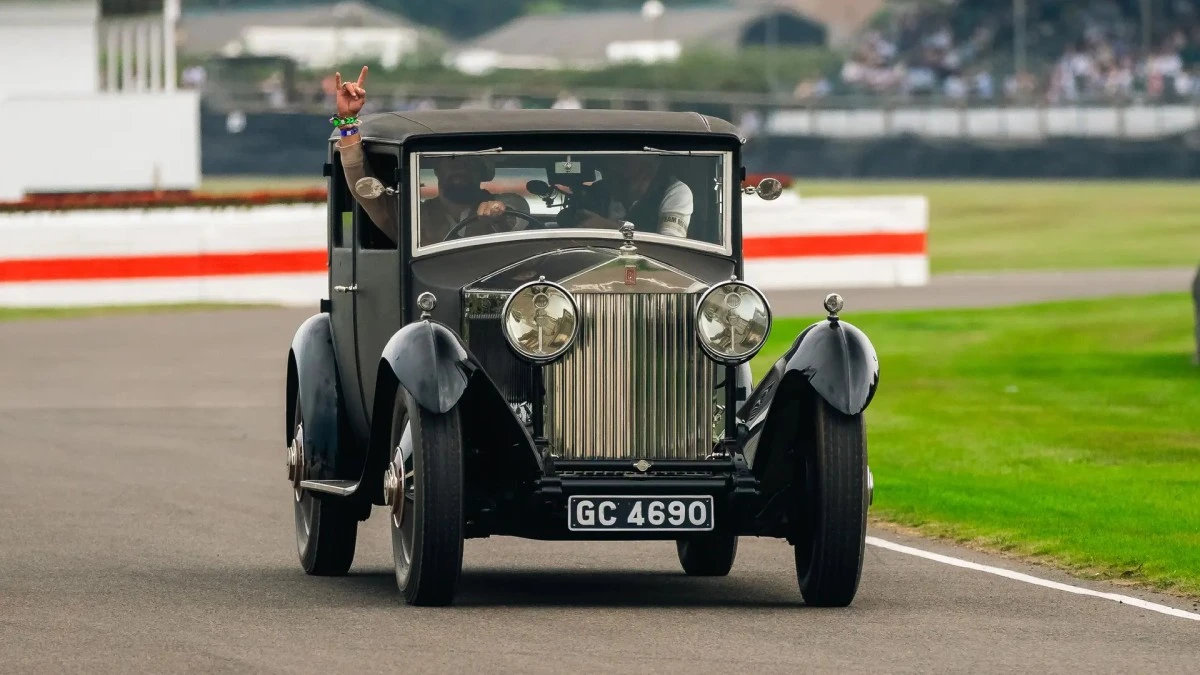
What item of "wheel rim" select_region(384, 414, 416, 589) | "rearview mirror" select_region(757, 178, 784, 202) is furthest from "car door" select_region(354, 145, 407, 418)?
"rearview mirror" select_region(757, 178, 784, 202)

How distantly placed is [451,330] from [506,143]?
0.93m

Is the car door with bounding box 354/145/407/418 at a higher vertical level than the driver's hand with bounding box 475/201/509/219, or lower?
lower

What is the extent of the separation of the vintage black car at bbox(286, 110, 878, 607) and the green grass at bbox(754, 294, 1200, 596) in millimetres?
1647

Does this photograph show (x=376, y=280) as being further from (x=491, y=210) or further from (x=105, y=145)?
(x=105, y=145)

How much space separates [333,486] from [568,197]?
1419 millimetres

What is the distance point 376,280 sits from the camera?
29.5 feet

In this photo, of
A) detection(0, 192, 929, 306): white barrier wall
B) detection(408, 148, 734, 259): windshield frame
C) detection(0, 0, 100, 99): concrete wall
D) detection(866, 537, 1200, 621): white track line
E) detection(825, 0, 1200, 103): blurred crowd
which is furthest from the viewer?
detection(825, 0, 1200, 103): blurred crowd

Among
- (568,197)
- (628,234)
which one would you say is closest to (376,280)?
(568,197)

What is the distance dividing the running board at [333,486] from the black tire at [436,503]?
83 cm

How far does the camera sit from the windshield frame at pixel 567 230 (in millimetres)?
8664

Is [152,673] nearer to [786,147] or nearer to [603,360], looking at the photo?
[603,360]

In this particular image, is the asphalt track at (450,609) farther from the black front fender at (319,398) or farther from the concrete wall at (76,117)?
the concrete wall at (76,117)

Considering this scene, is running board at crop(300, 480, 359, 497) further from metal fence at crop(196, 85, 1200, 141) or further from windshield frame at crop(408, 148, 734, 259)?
metal fence at crop(196, 85, 1200, 141)

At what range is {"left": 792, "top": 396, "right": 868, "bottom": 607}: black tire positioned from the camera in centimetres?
795
